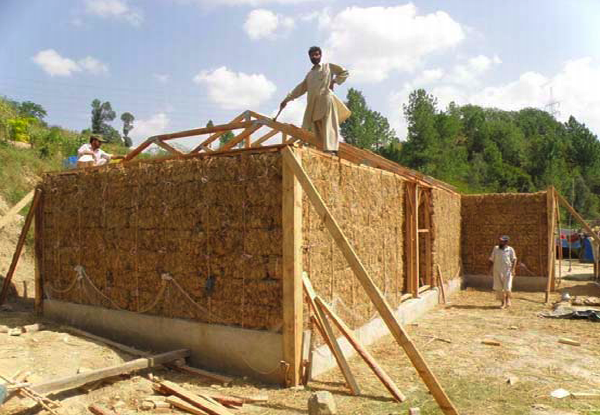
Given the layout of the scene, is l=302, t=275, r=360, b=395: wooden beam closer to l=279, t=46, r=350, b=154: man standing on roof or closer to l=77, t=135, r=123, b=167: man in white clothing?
l=279, t=46, r=350, b=154: man standing on roof

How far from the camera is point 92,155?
9180 millimetres

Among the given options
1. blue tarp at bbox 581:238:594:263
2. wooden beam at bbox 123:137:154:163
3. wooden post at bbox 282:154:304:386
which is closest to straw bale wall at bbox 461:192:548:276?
wooden beam at bbox 123:137:154:163

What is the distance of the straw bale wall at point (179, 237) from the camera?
5992mm

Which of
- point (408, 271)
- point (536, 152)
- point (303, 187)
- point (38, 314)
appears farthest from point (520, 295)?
point (536, 152)

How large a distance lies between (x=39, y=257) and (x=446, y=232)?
405 inches

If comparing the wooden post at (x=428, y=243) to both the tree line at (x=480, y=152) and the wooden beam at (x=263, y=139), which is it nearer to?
the wooden beam at (x=263, y=139)

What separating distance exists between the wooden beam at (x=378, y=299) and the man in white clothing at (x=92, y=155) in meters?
5.01

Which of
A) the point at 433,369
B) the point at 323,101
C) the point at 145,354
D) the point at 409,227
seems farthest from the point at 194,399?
the point at 409,227

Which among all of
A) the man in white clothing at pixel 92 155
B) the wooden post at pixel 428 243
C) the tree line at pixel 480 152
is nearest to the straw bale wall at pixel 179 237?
the man in white clothing at pixel 92 155

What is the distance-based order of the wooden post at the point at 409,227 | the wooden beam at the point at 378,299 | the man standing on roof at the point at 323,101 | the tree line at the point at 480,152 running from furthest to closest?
the tree line at the point at 480,152, the wooden post at the point at 409,227, the man standing on roof at the point at 323,101, the wooden beam at the point at 378,299

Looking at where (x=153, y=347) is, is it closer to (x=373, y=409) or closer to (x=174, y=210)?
(x=174, y=210)

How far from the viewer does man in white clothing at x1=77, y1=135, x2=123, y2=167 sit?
899 cm

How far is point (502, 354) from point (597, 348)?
71.3 inches

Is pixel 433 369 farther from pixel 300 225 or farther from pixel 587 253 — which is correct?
pixel 587 253
